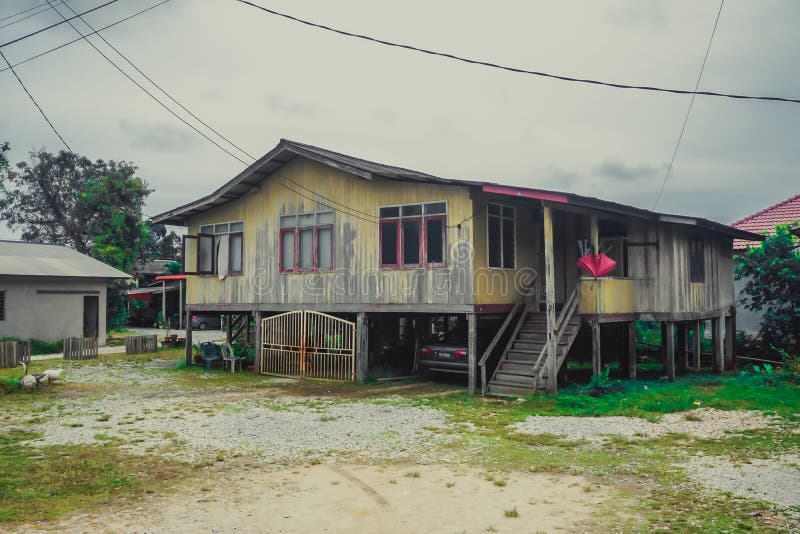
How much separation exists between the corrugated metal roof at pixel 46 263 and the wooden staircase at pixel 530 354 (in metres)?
20.6

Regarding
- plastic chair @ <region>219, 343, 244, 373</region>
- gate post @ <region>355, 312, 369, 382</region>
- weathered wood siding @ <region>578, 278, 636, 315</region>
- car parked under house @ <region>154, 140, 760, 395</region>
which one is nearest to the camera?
car parked under house @ <region>154, 140, 760, 395</region>

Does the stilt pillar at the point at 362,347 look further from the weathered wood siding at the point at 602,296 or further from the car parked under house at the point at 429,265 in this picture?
the weathered wood siding at the point at 602,296

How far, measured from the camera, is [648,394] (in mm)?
14344

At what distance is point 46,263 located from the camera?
29141mm

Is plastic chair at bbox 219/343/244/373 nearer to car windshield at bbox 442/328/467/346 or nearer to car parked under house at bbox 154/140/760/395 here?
car parked under house at bbox 154/140/760/395

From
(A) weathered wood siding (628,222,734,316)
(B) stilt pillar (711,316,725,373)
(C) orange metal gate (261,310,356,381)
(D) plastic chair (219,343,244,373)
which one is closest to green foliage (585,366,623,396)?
(A) weathered wood siding (628,222,734,316)

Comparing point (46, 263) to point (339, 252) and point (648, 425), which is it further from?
point (648, 425)

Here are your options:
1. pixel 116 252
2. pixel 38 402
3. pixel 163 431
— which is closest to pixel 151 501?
pixel 163 431

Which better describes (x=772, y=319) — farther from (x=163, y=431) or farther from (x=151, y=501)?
(x=151, y=501)

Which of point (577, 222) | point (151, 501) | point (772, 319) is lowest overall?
point (151, 501)

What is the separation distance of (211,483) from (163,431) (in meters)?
3.71

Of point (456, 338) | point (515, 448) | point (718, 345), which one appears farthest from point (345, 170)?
point (718, 345)

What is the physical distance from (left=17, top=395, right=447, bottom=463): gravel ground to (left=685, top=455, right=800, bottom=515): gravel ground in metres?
3.56

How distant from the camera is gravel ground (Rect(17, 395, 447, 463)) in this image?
9.76 metres
